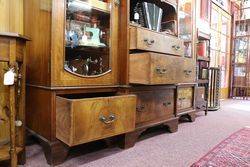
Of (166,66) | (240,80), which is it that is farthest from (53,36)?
(240,80)

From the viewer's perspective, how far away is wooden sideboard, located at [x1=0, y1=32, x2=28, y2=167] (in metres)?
0.98

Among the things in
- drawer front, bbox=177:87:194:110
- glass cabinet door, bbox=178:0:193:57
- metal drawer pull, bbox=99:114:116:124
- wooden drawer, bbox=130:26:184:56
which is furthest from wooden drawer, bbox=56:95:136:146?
glass cabinet door, bbox=178:0:193:57

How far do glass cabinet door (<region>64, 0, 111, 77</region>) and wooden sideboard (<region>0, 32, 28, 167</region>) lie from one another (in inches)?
10.0

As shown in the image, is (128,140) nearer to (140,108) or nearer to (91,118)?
(140,108)

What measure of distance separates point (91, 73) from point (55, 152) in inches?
20.1

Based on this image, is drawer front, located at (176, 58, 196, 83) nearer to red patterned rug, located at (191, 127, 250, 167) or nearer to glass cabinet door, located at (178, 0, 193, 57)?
glass cabinet door, located at (178, 0, 193, 57)

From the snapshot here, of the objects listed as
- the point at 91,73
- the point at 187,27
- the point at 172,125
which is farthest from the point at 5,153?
the point at 187,27

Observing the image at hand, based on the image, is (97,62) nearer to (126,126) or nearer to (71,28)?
(71,28)

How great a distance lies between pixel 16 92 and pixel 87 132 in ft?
1.47

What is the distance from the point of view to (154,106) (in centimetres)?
164

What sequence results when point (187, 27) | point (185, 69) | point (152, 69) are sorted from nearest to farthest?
point (152, 69), point (185, 69), point (187, 27)

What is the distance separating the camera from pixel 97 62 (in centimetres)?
143

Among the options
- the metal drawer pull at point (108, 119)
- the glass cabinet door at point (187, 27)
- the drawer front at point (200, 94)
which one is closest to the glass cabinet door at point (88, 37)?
the metal drawer pull at point (108, 119)

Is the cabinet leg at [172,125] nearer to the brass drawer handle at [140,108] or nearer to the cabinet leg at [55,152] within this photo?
the brass drawer handle at [140,108]
